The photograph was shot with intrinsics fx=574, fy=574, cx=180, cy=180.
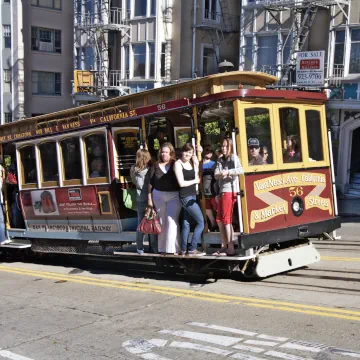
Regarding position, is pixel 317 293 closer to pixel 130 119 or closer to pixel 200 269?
pixel 200 269

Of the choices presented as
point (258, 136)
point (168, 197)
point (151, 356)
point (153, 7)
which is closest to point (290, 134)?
point (258, 136)

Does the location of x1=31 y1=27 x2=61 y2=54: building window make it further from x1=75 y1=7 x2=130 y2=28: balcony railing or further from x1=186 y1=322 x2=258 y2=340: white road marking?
x1=186 y1=322 x2=258 y2=340: white road marking

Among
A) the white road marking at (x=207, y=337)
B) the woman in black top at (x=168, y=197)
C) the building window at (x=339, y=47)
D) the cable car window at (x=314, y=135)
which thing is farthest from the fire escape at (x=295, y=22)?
the white road marking at (x=207, y=337)

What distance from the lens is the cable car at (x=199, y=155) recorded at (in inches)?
324

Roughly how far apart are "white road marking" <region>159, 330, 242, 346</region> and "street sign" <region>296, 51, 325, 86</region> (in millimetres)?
18704

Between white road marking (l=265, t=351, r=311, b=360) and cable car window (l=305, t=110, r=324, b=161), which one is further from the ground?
cable car window (l=305, t=110, r=324, b=161)

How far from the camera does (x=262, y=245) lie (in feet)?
26.8

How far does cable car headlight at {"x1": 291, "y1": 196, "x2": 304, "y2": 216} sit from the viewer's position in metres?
8.71

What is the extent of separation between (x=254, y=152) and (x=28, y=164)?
5599mm

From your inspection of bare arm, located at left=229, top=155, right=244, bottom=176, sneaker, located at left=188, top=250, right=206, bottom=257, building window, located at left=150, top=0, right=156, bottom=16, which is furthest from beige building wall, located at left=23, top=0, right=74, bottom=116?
bare arm, located at left=229, top=155, right=244, bottom=176

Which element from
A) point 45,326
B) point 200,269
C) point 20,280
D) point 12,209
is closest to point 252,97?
point 200,269

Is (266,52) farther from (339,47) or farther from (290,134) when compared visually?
(290,134)

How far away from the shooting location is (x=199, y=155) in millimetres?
8586

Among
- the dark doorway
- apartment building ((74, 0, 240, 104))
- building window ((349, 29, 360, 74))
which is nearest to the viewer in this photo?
building window ((349, 29, 360, 74))
